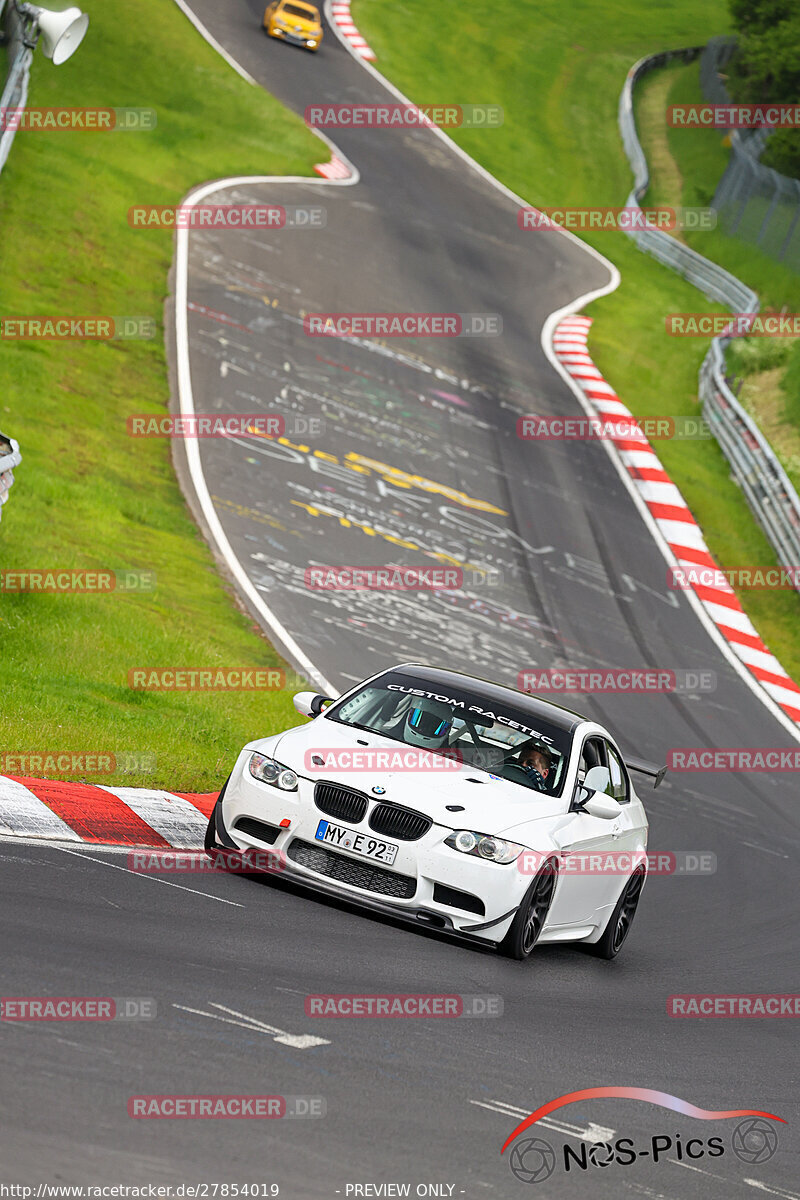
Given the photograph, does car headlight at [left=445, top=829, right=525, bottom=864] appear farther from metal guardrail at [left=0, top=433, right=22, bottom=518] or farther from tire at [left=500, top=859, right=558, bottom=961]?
metal guardrail at [left=0, top=433, right=22, bottom=518]

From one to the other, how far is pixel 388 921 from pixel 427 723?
1445mm

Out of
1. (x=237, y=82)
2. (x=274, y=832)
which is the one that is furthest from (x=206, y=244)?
(x=274, y=832)

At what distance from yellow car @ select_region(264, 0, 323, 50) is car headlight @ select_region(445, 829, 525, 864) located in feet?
129

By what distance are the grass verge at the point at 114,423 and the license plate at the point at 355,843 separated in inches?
97.5

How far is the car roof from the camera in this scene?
10.6 meters

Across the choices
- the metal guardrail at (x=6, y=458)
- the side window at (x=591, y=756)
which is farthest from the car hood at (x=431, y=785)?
the metal guardrail at (x=6, y=458)

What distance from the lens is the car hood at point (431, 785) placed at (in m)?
9.09

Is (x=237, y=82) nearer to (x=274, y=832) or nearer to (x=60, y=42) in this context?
(x=60, y=42)

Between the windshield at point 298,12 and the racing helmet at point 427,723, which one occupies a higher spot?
the racing helmet at point 427,723

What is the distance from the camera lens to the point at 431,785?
9.34 meters

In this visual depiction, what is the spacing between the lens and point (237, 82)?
129 feet

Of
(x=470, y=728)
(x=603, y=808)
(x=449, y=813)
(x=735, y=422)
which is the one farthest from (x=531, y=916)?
(x=735, y=422)

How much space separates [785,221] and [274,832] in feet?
110

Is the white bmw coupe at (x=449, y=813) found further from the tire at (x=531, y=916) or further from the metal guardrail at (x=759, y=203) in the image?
the metal guardrail at (x=759, y=203)
